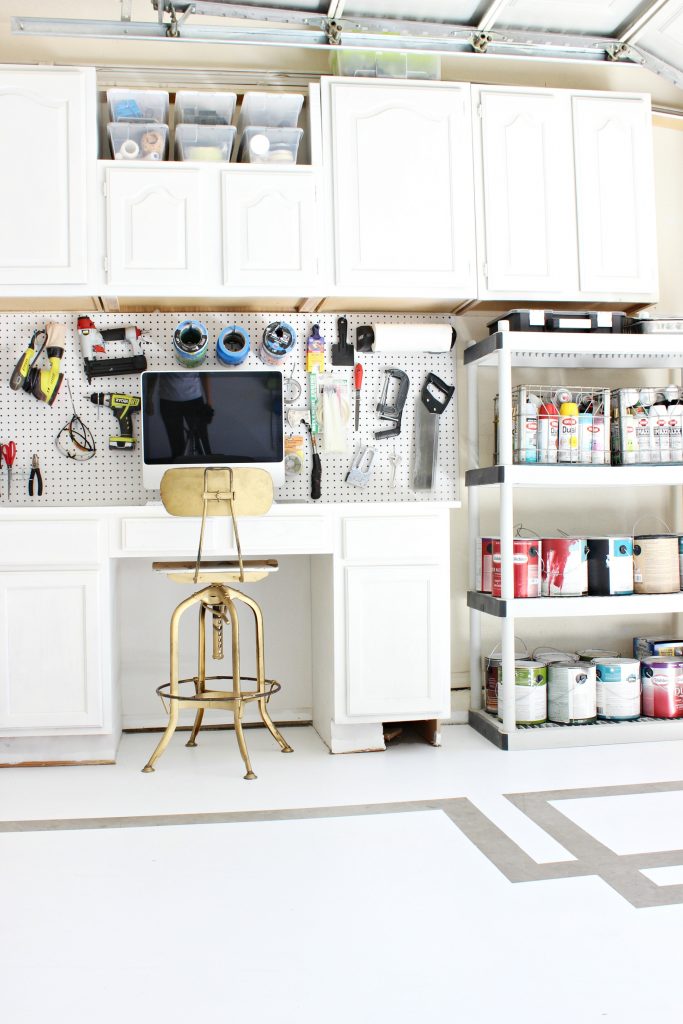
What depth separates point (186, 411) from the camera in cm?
334

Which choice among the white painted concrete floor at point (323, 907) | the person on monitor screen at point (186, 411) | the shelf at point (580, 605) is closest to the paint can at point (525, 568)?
the shelf at point (580, 605)

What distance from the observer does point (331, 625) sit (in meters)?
3.21

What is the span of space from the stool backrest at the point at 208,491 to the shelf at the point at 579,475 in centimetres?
95

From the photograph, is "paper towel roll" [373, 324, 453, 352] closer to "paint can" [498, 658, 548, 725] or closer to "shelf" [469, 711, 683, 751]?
"paint can" [498, 658, 548, 725]

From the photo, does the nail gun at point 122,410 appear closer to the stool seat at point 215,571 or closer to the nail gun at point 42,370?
the nail gun at point 42,370

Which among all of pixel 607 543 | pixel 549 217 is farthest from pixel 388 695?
pixel 549 217

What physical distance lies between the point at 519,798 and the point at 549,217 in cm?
214

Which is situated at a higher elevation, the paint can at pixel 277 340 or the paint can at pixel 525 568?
the paint can at pixel 277 340

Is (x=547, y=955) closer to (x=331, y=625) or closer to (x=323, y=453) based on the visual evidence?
(x=331, y=625)

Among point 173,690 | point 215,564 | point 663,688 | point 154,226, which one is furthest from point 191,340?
point 663,688

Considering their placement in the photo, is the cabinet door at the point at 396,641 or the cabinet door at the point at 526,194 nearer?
the cabinet door at the point at 396,641

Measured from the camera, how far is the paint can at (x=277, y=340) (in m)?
3.49

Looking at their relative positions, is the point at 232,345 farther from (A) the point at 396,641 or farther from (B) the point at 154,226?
(A) the point at 396,641

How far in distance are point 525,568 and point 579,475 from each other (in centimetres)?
40
